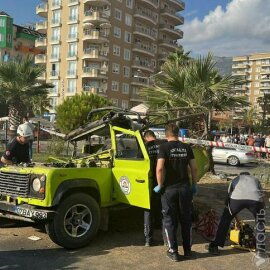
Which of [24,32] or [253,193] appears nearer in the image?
[253,193]

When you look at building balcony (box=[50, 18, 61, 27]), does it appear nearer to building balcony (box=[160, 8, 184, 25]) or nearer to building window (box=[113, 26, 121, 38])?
building window (box=[113, 26, 121, 38])

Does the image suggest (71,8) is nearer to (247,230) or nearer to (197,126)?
(197,126)

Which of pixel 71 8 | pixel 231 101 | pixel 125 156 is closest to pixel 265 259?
pixel 125 156

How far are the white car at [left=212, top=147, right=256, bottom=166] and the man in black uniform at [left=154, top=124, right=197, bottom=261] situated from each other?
798 inches

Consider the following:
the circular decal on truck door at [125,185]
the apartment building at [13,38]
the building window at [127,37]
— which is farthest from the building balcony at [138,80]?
the circular decal on truck door at [125,185]

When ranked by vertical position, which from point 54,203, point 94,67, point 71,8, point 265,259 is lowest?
point 265,259

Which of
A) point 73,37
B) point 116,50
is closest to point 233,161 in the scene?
point 116,50

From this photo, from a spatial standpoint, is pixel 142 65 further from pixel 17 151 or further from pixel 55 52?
pixel 17 151

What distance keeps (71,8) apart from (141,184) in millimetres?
70927

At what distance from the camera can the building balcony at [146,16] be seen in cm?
7828

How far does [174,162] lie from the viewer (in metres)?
6.06

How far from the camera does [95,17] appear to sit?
6950cm

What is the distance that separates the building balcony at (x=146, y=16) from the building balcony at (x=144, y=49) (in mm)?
4586

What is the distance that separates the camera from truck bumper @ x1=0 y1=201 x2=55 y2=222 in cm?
608
